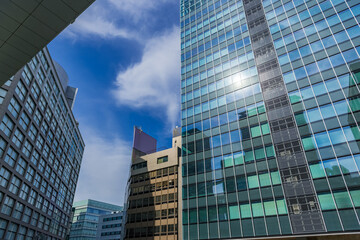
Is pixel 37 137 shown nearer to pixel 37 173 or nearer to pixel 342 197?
pixel 37 173

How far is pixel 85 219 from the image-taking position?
444 ft

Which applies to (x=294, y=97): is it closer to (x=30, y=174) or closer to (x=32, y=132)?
(x=32, y=132)

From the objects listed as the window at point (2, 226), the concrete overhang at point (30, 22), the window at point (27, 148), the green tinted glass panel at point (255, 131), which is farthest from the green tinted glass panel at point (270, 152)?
A: the window at point (2, 226)

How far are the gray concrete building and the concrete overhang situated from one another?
118442 mm

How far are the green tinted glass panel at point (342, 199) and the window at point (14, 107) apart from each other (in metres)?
48.5

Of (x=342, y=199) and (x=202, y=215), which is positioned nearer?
(x=342, y=199)

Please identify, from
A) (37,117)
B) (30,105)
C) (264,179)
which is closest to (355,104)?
(264,179)

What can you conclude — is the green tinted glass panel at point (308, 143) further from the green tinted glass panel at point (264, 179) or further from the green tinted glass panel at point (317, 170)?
the green tinted glass panel at point (264, 179)

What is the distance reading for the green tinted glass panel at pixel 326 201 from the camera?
97.8 ft

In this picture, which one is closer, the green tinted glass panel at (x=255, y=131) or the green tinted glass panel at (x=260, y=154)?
the green tinted glass panel at (x=260, y=154)

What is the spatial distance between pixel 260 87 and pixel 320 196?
1902cm

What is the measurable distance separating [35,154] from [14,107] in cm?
1364

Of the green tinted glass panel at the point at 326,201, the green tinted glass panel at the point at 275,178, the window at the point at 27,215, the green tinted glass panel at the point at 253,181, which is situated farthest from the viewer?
the window at the point at 27,215

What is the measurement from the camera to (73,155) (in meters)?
81.7
